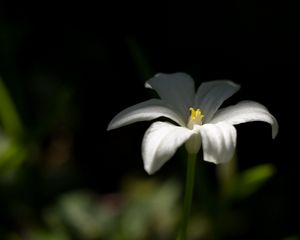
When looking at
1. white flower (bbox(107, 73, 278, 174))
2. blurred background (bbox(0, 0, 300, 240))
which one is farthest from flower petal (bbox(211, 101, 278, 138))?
blurred background (bbox(0, 0, 300, 240))

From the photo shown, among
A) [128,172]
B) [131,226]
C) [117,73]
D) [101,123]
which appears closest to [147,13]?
[117,73]

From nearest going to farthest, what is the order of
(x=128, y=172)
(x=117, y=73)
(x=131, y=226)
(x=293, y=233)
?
(x=131, y=226)
(x=293, y=233)
(x=128, y=172)
(x=117, y=73)

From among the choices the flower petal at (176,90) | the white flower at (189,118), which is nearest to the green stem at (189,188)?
the white flower at (189,118)

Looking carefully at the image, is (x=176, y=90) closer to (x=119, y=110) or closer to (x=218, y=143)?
(x=218, y=143)

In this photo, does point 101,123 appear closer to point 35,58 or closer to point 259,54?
point 35,58

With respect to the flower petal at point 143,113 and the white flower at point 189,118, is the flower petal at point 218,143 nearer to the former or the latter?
the white flower at point 189,118

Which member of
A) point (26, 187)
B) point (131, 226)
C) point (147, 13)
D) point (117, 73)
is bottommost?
point (131, 226)

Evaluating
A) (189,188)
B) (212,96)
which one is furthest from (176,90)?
(189,188)
